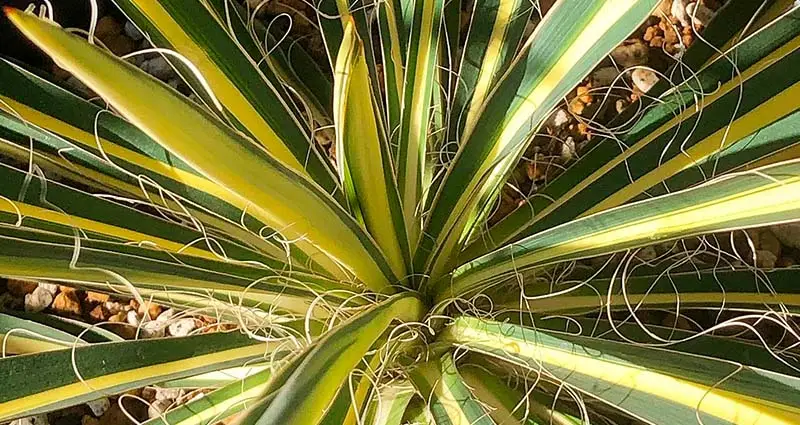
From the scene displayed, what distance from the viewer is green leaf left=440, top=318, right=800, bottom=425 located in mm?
520

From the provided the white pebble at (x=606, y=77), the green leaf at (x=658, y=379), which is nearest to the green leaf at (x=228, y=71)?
the green leaf at (x=658, y=379)

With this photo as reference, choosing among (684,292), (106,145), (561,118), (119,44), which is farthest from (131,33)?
(684,292)

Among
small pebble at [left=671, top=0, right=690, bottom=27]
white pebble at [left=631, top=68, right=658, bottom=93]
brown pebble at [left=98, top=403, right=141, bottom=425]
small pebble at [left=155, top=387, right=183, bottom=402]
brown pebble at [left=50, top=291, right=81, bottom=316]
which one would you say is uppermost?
small pebble at [left=671, top=0, right=690, bottom=27]

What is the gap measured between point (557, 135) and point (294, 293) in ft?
1.57

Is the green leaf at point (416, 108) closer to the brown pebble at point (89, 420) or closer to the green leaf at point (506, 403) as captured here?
the green leaf at point (506, 403)

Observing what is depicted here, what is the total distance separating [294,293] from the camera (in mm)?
702

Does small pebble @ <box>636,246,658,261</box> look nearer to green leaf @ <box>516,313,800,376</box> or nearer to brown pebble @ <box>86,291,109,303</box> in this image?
green leaf @ <box>516,313,800,376</box>

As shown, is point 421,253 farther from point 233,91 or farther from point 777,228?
point 777,228

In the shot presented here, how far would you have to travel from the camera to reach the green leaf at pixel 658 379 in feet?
1.70

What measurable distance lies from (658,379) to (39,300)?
0.78 m

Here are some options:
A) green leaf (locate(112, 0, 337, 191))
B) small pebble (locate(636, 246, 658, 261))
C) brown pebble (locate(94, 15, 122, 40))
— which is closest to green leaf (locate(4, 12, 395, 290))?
green leaf (locate(112, 0, 337, 191))

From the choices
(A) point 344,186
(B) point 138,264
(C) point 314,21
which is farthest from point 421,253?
(C) point 314,21

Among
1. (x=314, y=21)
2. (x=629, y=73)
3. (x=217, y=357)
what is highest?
(x=629, y=73)

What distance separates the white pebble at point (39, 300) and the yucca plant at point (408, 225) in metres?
0.17
